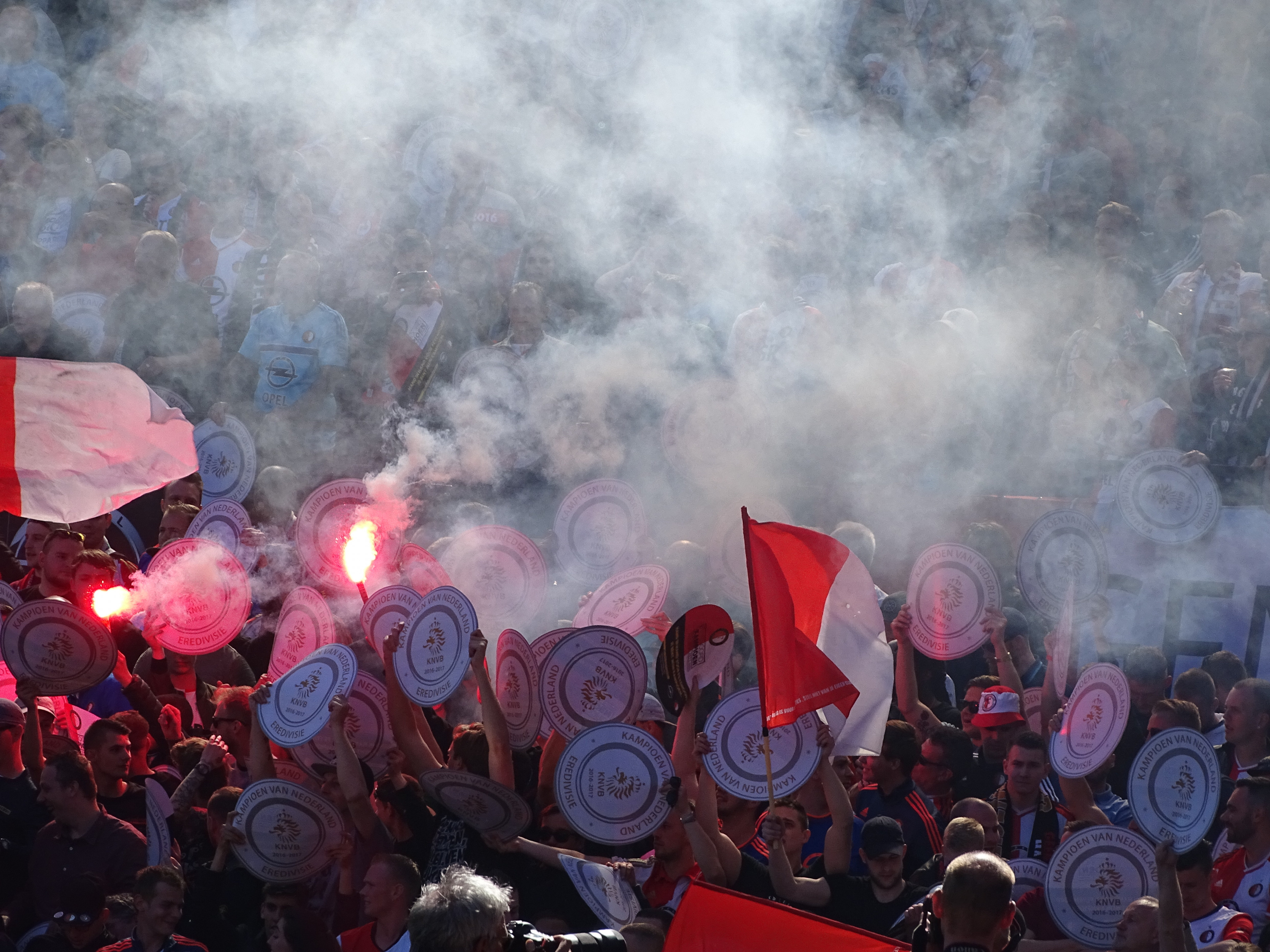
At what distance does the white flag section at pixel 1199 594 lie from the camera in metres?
5.38

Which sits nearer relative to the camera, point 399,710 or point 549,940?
point 549,940

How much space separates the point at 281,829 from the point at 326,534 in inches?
62.4

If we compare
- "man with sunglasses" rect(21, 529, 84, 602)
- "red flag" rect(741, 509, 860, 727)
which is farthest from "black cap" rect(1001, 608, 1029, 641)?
"man with sunglasses" rect(21, 529, 84, 602)

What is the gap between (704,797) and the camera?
4293mm

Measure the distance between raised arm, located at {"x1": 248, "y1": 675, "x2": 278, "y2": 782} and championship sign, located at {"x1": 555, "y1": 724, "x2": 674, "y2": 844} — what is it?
103 cm

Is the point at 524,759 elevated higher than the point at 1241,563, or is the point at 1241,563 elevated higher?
the point at 1241,563

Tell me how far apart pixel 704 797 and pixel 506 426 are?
3.01 meters

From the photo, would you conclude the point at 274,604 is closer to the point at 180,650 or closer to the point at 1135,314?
the point at 180,650

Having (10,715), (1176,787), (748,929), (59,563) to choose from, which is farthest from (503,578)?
(1176,787)

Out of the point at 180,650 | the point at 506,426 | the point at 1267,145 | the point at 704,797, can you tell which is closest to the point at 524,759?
the point at 704,797

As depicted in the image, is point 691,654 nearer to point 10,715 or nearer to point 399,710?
point 399,710

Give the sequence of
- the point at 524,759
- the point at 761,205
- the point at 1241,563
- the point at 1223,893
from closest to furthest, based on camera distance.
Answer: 1. the point at 1223,893
2. the point at 524,759
3. the point at 1241,563
4. the point at 761,205

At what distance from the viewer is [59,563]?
5.98 meters

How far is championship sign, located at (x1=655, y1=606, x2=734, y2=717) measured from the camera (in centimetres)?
464
